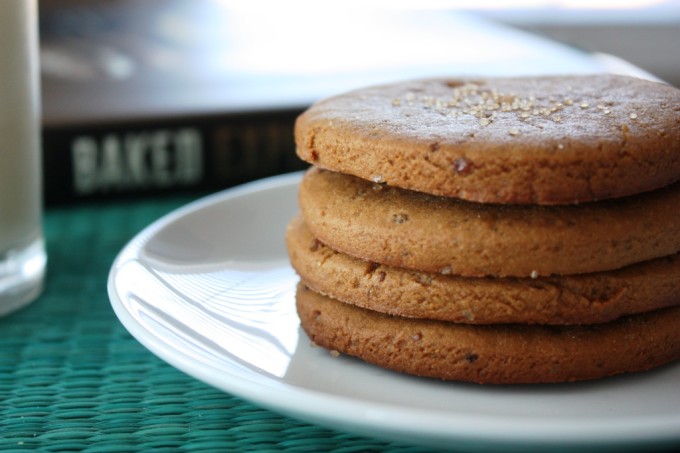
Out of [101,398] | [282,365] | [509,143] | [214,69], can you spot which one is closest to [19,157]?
[101,398]

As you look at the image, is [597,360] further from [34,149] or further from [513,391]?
[34,149]

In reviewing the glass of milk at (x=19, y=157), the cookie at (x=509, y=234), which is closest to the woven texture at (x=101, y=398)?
the glass of milk at (x=19, y=157)

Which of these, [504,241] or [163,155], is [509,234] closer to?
[504,241]

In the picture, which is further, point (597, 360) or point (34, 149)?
point (34, 149)

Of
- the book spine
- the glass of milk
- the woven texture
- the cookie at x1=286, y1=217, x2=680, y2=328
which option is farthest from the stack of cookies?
the book spine

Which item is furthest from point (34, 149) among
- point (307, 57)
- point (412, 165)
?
point (307, 57)
